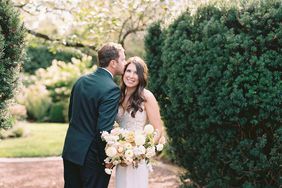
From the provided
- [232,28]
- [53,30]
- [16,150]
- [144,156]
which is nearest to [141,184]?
[144,156]

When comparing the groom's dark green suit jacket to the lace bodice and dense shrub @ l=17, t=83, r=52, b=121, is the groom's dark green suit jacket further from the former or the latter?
dense shrub @ l=17, t=83, r=52, b=121

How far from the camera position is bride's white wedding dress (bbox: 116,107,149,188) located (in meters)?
4.77

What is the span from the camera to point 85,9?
8.81 metres

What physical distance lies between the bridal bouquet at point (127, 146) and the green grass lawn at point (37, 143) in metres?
6.41

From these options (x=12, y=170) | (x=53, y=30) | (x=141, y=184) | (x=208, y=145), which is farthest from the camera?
(x=53, y=30)

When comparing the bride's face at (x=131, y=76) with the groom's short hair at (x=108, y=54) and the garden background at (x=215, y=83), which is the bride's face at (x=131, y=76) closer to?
the groom's short hair at (x=108, y=54)

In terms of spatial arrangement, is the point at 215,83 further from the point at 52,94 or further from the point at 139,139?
the point at 52,94

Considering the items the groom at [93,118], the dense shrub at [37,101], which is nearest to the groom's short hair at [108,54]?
the groom at [93,118]

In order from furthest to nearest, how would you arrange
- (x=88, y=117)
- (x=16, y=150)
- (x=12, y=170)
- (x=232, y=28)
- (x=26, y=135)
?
(x=26, y=135), (x=16, y=150), (x=12, y=170), (x=232, y=28), (x=88, y=117)

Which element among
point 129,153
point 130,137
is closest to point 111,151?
point 129,153

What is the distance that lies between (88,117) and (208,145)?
192cm

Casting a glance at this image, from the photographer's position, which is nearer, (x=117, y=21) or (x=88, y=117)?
(x=88, y=117)

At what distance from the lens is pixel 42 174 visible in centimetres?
848

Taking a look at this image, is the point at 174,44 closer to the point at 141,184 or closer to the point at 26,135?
the point at 141,184
